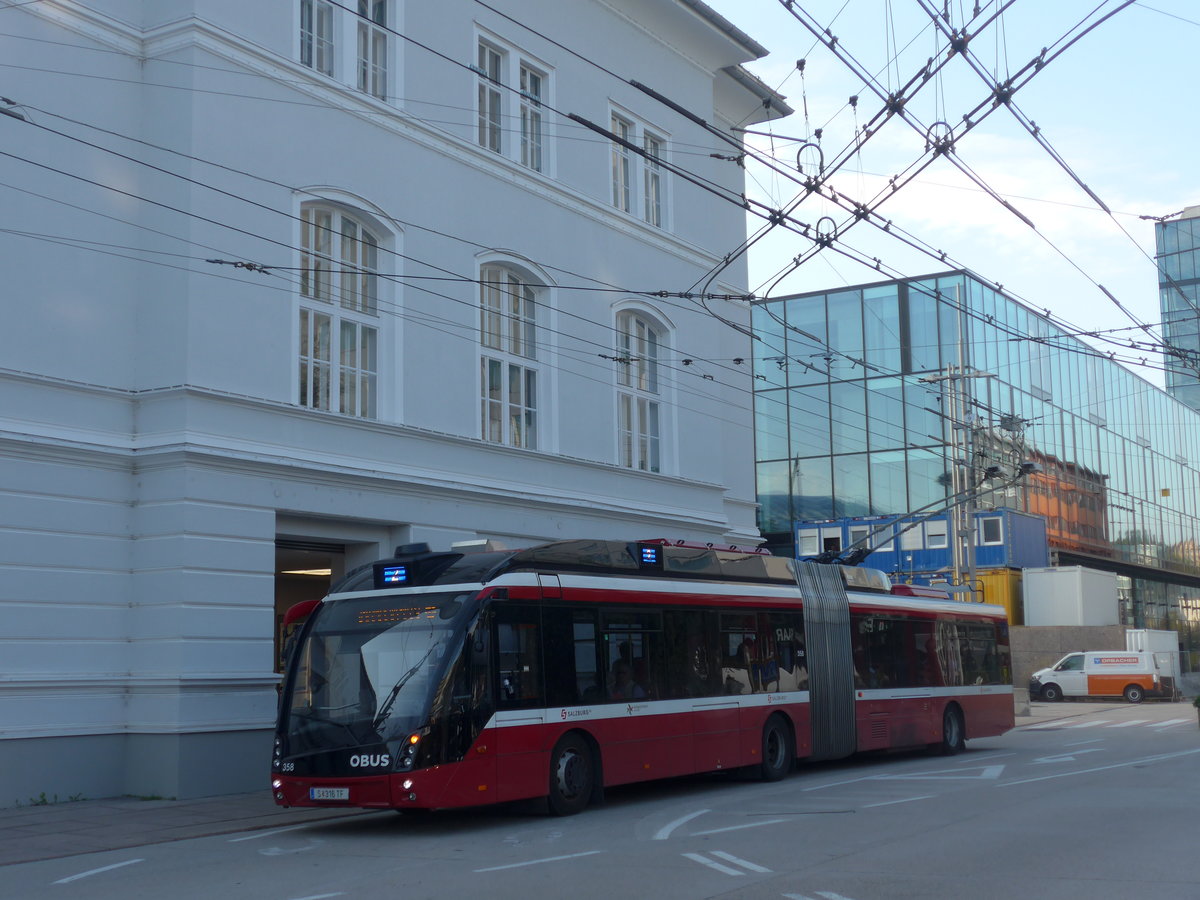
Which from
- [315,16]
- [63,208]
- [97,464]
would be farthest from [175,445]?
[315,16]

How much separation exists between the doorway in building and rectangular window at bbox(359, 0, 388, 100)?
7124mm

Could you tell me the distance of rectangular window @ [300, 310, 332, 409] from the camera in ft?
64.9

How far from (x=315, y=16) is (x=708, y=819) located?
1333 cm

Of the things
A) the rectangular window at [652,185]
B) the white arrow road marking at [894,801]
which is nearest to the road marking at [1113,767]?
the white arrow road marking at [894,801]

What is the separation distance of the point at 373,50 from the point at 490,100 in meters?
2.97

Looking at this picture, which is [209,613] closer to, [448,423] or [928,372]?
[448,423]

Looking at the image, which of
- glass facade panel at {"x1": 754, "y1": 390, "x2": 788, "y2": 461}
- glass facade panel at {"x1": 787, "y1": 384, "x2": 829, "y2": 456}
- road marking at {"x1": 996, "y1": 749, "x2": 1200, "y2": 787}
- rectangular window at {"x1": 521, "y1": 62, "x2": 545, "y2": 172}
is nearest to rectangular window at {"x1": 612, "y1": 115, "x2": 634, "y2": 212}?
rectangular window at {"x1": 521, "y1": 62, "x2": 545, "y2": 172}

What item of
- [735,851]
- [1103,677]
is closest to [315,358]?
[735,851]

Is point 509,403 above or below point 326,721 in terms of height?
above

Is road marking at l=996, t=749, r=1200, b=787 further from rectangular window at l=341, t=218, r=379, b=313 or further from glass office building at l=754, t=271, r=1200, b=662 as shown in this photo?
glass office building at l=754, t=271, r=1200, b=662

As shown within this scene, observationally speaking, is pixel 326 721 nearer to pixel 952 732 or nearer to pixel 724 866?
pixel 724 866

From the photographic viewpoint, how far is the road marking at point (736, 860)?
34.7ft

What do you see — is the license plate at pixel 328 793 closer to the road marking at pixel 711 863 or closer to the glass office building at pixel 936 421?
the road marking at pixel 711 863

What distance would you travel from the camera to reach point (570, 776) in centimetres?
1506
